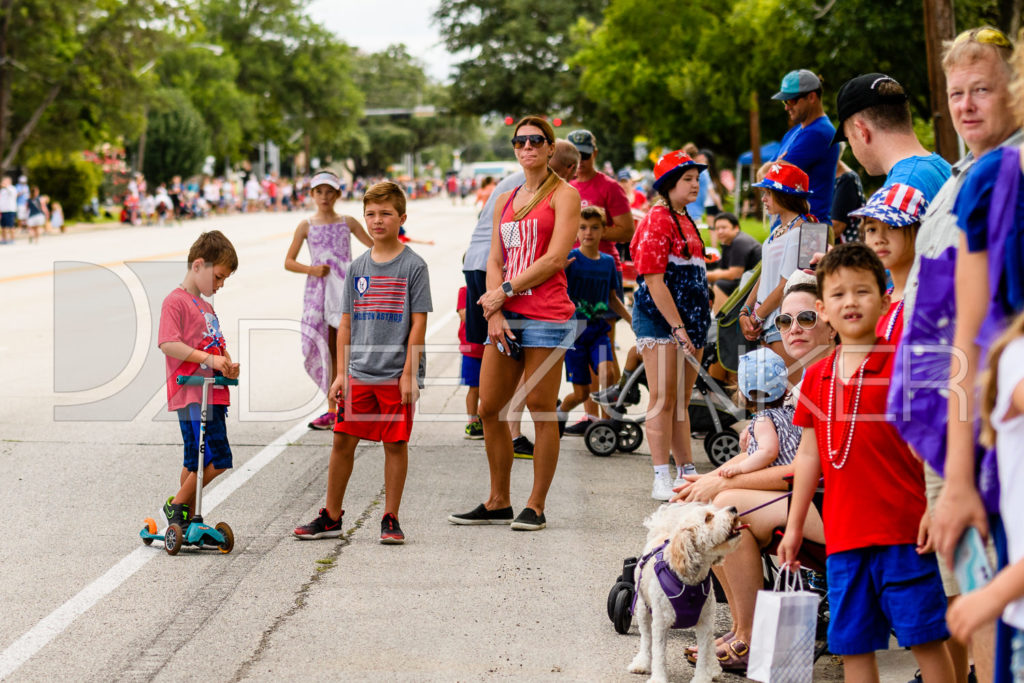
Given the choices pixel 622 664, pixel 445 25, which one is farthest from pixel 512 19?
pixel 622 664

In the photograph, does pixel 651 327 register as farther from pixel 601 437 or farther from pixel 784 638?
pixel 784 638

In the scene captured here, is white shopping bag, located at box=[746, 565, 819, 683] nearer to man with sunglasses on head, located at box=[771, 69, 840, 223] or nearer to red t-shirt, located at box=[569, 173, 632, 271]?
man with sunglasses on head, located at box=[771, 69, 840, 223]

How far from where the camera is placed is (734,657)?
4609mm

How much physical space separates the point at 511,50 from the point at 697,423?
6541 cm

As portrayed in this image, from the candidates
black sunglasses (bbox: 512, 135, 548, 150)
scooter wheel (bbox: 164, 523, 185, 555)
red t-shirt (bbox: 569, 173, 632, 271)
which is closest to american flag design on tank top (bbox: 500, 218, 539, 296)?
black sunglasses (bbox: 512, 135, 548, 150)

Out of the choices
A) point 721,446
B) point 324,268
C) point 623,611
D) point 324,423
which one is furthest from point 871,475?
point 324,423

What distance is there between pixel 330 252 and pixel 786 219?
3675 mm

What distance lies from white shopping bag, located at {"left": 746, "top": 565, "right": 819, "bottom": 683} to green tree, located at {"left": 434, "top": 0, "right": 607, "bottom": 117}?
67.0m

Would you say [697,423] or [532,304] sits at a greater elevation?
[532,304]

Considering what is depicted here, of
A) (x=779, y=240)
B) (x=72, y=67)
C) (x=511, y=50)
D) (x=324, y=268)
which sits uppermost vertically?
(x=511, y=50)

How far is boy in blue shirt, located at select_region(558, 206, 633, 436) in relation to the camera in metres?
8.53

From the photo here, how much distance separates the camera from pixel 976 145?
3.61 m

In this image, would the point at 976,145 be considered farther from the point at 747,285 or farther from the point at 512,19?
the point at 512,19

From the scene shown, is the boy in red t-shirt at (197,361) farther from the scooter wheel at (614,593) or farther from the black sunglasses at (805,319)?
the black sunglasses at (805,319)
